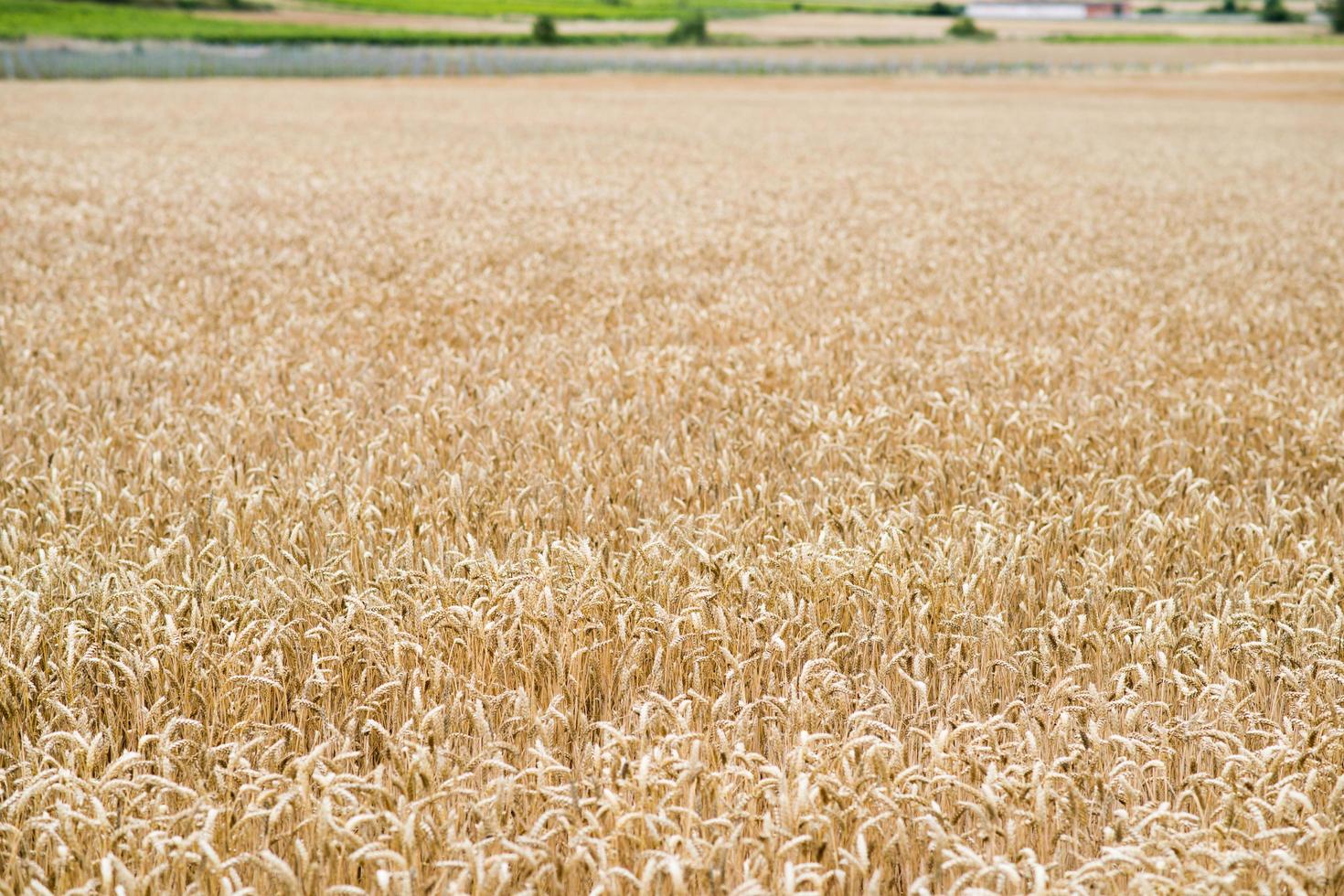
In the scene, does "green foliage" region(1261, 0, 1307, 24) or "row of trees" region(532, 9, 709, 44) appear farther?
"green foliage" region(1261, 0, 1307, 24)

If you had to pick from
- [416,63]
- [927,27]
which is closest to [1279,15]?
[927,27]

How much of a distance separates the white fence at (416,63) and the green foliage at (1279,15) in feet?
286

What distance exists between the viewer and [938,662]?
324 cm

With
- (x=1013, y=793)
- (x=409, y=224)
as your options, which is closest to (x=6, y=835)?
(x=1013, y=793)

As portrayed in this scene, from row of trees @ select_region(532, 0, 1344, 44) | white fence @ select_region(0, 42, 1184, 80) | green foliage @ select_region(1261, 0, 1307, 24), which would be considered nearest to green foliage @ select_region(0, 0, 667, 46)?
row of trees @ select_region(532, 0, 1344, 44)

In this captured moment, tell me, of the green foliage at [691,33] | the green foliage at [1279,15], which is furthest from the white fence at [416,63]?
the green foliage at [1279,15]

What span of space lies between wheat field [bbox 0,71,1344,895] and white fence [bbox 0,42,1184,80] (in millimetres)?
66937

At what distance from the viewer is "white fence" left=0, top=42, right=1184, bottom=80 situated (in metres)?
68.4

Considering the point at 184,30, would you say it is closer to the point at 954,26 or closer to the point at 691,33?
the point at 691,33

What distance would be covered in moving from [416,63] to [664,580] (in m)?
81.2

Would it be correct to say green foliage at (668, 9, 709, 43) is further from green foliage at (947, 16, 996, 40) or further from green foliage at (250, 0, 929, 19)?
green foliage at (947, 16, 996, 40)

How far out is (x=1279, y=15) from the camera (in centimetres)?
Answer: 15750

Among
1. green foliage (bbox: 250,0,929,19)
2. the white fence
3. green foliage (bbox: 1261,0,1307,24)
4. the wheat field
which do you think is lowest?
the wheat field

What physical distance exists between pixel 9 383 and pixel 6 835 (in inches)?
185
